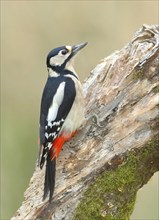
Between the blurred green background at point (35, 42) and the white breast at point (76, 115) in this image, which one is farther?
the blurred green background at point (35, 42)

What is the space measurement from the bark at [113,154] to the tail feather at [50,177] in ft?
0.19

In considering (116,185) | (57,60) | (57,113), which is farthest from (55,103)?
(116,185)

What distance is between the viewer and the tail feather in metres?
4.98

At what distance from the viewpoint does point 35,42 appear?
738 centimetres

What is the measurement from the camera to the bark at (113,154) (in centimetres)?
486

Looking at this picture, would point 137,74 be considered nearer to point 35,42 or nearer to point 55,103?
point 55,103

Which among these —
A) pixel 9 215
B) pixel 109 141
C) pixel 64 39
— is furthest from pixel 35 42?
pixel 109 141

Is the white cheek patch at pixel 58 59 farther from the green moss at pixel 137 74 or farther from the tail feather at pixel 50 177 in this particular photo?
the tail feather at pixel 50 177

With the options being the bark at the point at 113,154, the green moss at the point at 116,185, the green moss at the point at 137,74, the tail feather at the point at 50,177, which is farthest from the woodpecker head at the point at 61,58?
the green moss at the point at 116,185

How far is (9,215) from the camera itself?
271 inches

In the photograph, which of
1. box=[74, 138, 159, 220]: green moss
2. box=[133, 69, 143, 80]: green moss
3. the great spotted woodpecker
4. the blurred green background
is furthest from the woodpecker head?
the blurred green background

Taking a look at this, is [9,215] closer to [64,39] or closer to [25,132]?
[25,132]

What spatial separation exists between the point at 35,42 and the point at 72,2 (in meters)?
0.65

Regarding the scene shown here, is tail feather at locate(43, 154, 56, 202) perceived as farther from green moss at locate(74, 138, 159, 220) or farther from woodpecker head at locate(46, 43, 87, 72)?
woodpecker head at locate(46, 43, 87, 72)
